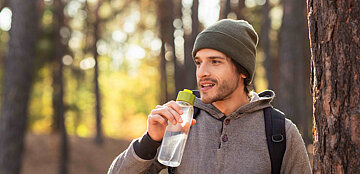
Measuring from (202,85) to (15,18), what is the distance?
779cm

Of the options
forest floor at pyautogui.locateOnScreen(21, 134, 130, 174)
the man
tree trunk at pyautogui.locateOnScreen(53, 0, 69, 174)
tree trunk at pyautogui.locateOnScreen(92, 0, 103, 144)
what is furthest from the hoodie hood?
tree trunk at pyautogui.locateOnScreen(92, 0, 103, 144)

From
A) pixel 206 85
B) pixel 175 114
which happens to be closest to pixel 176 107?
pixel 175 114

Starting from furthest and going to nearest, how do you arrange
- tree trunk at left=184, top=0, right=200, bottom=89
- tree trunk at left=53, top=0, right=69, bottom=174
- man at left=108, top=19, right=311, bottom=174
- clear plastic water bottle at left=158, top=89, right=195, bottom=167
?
tree trunk at left=53, top=0, right=69, bottom=174, tree trunk at left=184, top=0, right=200, bottom=89, man at left=108, top=19, right=311, bottom=174, clear plastic water bottle at left=158, top=89, right=195, bottom=167

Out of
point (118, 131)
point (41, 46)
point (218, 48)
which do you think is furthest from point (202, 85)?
point (118, 131)

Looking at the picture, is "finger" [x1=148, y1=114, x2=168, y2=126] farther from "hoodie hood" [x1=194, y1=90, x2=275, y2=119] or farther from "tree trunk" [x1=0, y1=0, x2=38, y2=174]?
"tree trunk" [x1=0, y1=0, x2=38, y2=174]

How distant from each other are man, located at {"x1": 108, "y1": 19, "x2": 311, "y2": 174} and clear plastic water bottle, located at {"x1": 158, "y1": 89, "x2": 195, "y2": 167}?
6 centimetres

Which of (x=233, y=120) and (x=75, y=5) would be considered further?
(x=75, y=5)

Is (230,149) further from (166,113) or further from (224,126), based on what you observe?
(166,113)

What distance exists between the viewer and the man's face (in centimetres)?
338

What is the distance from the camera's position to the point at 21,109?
33.1ft

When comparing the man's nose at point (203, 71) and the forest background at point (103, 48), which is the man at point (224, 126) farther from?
the forest background at point (103, 48)

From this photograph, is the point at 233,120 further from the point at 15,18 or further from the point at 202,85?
the point at 15,18

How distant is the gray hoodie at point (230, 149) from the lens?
3.27 meters

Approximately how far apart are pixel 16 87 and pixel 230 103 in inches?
301
